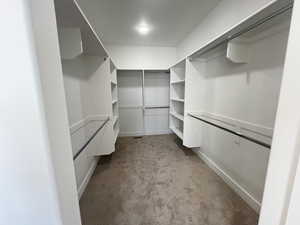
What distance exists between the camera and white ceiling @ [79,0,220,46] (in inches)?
76.5

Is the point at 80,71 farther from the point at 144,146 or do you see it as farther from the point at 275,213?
the point at 275,213

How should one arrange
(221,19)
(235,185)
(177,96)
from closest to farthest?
(235,185) < (221,19) < (177,96)

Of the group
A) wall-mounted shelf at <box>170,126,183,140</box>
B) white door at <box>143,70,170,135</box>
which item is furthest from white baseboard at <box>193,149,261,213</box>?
white door at <box>143,70,170,135</box>

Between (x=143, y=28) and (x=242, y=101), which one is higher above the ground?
(x=143, y=28)

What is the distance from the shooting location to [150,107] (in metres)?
3.92

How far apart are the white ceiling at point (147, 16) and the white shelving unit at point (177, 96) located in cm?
76

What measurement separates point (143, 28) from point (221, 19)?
1.44 meters

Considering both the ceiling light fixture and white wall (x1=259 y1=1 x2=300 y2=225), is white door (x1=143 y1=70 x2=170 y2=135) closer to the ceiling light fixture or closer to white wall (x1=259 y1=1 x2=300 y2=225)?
the ceiling light fixture

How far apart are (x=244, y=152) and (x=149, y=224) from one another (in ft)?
4.54

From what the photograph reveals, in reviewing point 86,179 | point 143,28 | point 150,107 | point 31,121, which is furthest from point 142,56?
point 31,121

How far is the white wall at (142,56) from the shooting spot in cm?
351

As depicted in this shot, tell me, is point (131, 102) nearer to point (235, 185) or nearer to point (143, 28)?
point (143, 28)

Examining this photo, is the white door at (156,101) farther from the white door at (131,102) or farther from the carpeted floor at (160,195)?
the carpeted floor at (160,195)

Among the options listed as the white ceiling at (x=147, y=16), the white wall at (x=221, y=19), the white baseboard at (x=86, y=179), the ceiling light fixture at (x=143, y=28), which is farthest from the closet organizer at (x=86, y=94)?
the white wall at (x=221, y=19)
